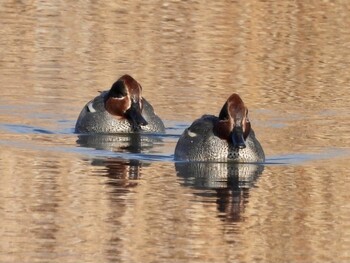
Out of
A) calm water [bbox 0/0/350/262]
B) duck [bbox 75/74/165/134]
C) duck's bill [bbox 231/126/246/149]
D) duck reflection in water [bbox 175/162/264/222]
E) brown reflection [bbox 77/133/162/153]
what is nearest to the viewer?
calm water [bbox 0/0/350/262]

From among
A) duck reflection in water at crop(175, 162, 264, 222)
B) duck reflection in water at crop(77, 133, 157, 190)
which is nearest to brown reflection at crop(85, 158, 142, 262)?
duck reflection in water at crop(77, 133, 157, 190)

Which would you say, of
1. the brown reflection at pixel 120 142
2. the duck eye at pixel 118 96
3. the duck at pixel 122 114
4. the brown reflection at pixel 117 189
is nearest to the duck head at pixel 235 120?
the brown reflection at pixel 117 189

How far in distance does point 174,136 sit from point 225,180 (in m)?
3.16

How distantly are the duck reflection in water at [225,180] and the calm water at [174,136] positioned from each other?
21mm

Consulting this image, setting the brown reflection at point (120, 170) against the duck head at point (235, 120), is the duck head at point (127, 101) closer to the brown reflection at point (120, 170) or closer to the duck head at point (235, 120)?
the brown reflection at point (120, 170)

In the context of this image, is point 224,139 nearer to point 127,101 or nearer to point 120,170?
point 120,170

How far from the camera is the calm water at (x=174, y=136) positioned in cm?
1143

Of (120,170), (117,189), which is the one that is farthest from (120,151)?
(117,189)

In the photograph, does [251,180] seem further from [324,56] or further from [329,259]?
[324,56]

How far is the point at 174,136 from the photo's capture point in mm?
17188

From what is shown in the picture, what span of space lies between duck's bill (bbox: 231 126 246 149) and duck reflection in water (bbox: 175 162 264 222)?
241 millimetres

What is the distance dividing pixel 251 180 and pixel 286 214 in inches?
67.5

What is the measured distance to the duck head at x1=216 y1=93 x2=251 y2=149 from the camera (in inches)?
583

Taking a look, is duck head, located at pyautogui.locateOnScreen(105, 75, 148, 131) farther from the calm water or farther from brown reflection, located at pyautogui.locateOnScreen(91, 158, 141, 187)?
brown reflection, located at pyautogui.locateOnScreen(91, 158, 141, 187)
